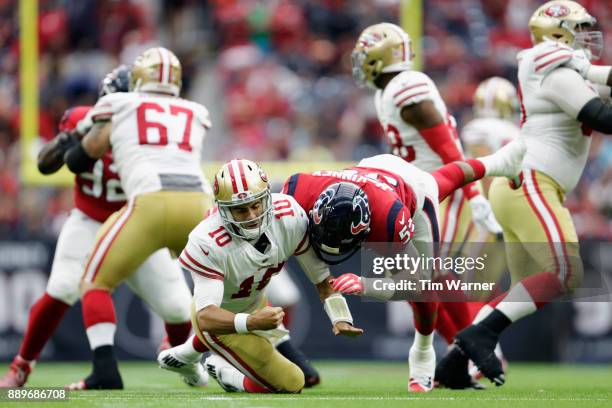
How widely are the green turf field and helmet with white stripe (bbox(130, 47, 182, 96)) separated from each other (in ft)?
5.45

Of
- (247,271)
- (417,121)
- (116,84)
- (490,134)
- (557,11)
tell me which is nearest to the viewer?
(247,271)

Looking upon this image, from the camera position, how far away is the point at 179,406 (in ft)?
15.6

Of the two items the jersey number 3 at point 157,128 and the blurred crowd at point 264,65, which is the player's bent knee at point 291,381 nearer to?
the jersey number 3 at point 157,128

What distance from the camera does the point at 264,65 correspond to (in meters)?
11.4

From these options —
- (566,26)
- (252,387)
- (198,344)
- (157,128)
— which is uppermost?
(566,26)

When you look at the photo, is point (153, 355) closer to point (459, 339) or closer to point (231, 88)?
A: point (231, 88)

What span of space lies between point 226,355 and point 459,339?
1.12 m

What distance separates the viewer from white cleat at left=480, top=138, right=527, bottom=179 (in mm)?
5766

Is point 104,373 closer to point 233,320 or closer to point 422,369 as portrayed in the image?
point 233,320

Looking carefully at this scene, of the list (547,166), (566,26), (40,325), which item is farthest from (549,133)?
(40,325)

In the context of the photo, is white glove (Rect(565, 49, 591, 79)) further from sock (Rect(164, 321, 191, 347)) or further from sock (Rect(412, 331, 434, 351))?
sock (Rect(164, 321, 191, 347))

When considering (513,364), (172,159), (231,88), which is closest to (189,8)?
(231,88)

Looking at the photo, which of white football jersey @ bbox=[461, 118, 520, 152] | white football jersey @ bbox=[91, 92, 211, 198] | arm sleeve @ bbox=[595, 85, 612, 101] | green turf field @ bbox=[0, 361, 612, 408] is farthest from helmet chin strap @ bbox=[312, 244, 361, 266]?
white football jersey @ bbox=[461, 118, 520, 152]

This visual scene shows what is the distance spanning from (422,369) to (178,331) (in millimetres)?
1563
